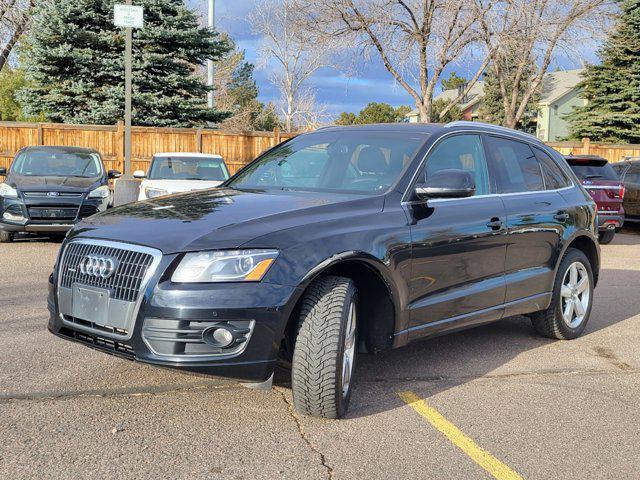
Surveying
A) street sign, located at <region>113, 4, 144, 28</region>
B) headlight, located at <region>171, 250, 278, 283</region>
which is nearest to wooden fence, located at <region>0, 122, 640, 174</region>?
street sign, located at <region>113, 4, 144, 28</region>

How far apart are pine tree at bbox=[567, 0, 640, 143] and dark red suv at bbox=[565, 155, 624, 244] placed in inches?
950

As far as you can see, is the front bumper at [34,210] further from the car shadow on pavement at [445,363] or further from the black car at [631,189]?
the black car at [631,189]

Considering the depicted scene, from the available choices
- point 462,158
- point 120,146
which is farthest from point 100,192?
point 120,146

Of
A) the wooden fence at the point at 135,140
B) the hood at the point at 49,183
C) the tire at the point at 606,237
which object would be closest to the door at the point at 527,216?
the hood at the point at 49,183

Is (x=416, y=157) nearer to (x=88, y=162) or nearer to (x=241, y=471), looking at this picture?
(x=241, y=471)

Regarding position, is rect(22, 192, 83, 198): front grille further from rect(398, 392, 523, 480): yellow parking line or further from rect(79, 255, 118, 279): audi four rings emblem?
rect(398, 392, 523, 480): yellow parking line

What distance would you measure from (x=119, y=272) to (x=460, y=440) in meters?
2.03

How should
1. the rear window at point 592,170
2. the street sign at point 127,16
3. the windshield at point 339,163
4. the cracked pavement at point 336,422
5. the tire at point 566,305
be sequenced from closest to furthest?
the cracked pavement at point 336,422, the windshield at point 339,163, the tire at point 566,305, the rear window at point 592,170, the street sign at point 127,16

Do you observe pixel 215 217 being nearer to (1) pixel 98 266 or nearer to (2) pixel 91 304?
(1) pixel 98 266

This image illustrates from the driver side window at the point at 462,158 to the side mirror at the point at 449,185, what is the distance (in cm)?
31

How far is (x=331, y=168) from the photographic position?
4.91 meters

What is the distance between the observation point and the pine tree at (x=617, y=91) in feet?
119

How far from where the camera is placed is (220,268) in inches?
140

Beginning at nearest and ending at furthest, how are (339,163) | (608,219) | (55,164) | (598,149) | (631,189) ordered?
(339,163), (55,164), (608,219), (631,189), (598,149)
